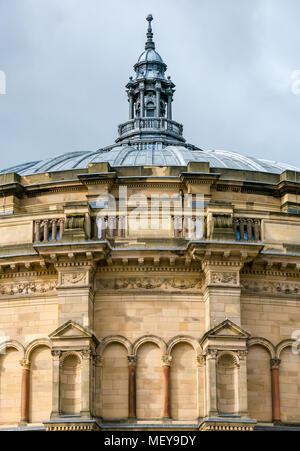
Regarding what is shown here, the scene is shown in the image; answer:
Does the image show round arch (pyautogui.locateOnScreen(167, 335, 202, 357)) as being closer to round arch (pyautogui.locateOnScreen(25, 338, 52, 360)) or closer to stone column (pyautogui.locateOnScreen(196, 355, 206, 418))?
stone column (pyautogui.locateOnScreen(196, 355, 206, 418))

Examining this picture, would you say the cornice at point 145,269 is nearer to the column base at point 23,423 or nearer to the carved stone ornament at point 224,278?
the carved stone ornament at point 224,278

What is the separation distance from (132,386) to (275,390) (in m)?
5.22

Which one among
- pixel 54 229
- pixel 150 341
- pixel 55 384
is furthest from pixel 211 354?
pixel 54 229

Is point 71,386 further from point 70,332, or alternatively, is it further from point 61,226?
point 61,226

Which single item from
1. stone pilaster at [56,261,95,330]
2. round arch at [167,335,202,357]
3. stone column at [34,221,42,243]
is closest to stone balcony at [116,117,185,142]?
stone column at [34,221,42,243]

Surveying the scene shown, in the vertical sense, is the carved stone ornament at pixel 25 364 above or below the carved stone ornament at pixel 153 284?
below

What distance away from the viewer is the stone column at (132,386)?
37625 millimetres

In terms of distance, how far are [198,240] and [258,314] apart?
377 centimetres

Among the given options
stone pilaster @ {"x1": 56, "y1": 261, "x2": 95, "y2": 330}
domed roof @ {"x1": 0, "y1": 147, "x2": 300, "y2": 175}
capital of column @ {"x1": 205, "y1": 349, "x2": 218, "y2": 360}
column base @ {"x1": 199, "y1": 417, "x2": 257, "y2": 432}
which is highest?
domed roof @ {"x1": 0, "y1": 147, "x2": 300, "y2": 175}

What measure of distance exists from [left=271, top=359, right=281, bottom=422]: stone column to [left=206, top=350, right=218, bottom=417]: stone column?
2.94 meters

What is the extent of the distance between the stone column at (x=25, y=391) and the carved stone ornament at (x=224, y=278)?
7475 mm

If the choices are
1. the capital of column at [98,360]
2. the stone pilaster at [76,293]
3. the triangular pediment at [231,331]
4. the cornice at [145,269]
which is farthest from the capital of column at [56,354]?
the triangular pediment at [231,331]

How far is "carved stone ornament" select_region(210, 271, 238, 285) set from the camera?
125 ft
